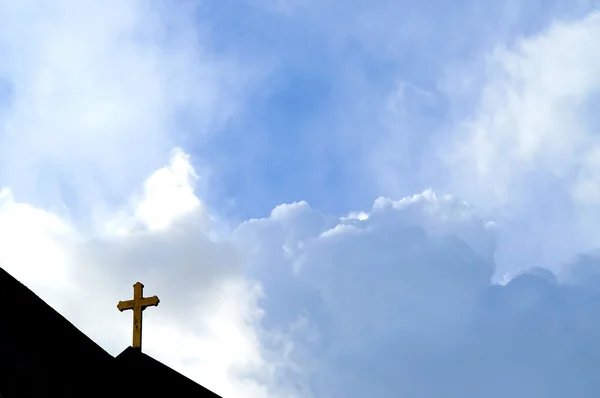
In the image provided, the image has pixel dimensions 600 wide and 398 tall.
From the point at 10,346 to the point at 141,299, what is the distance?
16.8 feet

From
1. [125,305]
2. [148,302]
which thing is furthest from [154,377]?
[125,305]

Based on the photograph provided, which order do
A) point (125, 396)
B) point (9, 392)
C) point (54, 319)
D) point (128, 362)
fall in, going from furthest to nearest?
point (128, 362) < point (125, 396) < point (54, 319) < point (9, 392)

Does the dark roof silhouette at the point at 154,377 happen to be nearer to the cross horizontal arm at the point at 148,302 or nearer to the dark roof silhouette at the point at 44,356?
the dark roof silhouette at the point at 44,356

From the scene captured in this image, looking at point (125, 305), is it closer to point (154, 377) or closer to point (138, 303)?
point (138, 303)

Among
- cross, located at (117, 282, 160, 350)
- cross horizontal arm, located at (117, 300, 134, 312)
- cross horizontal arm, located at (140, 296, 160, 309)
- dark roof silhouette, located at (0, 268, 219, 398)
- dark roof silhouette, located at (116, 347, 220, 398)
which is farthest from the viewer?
cross horizontal arm, located at (117, 300, 134, 312)

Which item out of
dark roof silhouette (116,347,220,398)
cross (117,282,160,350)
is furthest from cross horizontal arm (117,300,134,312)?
dark roof silhouette (116,347,220,398)

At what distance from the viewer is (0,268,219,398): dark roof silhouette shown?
8875 mm

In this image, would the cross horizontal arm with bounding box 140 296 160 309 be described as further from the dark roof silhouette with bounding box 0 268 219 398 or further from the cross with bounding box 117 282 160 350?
the dark roof silhouette with bounding box 0 268 219 398

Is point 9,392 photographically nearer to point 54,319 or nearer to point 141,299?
point 54,319

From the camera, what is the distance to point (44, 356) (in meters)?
9.42

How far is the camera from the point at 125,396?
37.0 ft

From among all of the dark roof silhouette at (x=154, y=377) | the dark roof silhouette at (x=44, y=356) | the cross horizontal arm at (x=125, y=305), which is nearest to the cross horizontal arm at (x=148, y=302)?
the cross horizontal arm at (x=125, y=305)

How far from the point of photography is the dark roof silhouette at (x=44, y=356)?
888 cm

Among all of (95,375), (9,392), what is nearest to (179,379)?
(95,375)
